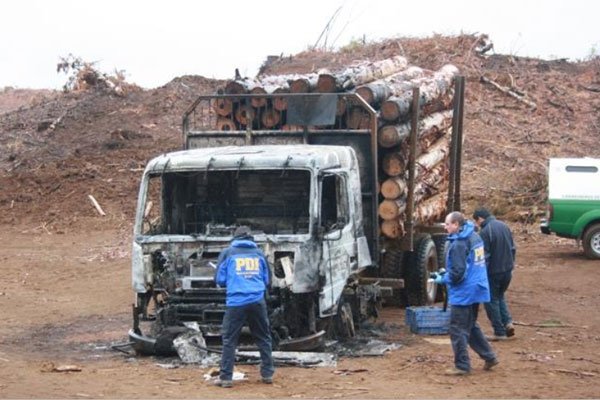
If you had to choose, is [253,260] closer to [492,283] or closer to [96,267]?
[492,283]

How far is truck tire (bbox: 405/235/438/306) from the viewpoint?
17.6 m

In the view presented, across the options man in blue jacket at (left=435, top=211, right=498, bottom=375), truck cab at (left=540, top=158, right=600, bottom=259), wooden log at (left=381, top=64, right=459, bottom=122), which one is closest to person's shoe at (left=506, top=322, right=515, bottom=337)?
man in blue jacket at (left=435, top=211, right=498, bottom=375)

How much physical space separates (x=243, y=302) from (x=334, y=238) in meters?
2.28

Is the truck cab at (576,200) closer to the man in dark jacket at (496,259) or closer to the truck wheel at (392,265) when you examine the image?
the truck wheel at (392,265)

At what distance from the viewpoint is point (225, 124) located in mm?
16781

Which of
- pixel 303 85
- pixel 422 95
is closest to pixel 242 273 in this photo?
pixel 303 85

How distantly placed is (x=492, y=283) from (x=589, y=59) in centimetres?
2808

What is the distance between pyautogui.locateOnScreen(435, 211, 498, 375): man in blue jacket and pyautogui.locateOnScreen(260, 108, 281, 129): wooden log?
183 inches

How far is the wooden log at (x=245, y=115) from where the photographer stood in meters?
16.4

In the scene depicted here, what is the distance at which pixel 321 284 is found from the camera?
531 inches

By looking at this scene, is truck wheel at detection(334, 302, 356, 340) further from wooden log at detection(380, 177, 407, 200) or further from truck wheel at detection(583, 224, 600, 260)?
truck wheel at detection(583, 224, 600, 260)

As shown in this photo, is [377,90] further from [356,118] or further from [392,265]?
[392,265]

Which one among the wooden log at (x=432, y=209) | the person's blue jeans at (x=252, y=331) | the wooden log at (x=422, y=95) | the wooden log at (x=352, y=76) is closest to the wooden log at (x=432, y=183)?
the wooden log at (x=432, y=209)

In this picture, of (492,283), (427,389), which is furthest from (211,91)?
(427,389)
